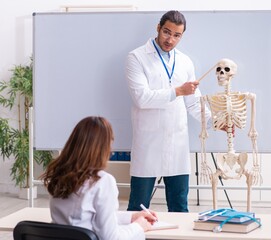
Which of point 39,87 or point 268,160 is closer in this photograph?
point 39,87

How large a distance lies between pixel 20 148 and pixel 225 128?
4.03 meters

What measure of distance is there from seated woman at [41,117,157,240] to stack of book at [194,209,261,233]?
0.46m

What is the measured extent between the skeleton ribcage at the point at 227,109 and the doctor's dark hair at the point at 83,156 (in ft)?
5.00

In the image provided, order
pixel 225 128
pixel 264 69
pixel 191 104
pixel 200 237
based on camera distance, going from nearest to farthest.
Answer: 1. pixel 200 237
2. pixel 225 128
3. pixel 191 104
4. pixel 264 69

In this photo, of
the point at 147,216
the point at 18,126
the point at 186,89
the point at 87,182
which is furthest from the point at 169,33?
the point at 18,126

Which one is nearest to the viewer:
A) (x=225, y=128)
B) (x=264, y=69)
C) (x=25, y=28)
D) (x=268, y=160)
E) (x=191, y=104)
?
(x=225, y=128)

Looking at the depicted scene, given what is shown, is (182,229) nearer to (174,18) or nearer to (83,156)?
(83,156)

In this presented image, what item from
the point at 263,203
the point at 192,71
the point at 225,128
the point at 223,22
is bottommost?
the point at 263,203

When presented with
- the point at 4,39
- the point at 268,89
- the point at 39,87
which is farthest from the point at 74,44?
the point at 4,39

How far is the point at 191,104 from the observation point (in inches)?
183

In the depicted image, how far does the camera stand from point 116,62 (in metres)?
5.11

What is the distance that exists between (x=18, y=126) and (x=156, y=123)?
4104 millimetres

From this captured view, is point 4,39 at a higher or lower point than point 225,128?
higher

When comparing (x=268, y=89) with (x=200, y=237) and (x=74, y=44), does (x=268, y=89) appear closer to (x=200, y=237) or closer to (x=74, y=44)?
(x=74, y=44)
